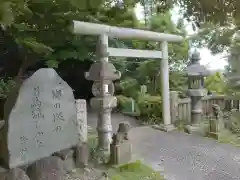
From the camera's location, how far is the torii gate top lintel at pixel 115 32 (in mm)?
4035

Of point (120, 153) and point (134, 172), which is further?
point (120, 153)

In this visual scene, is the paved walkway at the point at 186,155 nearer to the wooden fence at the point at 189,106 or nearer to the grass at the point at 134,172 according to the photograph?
the grass at the point at 134,172

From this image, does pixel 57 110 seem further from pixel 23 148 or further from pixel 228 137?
pixel 228 137

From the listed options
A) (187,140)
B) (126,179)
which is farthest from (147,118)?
(126,179)

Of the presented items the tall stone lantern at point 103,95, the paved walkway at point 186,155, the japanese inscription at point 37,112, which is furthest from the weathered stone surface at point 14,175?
the paved walkway at point 186,155

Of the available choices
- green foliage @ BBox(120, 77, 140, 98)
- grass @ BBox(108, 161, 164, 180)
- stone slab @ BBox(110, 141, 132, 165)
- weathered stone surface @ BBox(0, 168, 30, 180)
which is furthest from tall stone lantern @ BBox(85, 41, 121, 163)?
green foliage @ BBox(120, 77, 140, 98)

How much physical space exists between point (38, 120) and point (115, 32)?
7.36 ft

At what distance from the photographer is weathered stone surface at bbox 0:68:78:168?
285 centimetres

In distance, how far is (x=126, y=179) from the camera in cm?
336

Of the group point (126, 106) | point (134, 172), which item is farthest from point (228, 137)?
point (126, 106)

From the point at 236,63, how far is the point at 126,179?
119 inches

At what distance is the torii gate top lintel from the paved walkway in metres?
2.14

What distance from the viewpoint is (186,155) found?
438 cm

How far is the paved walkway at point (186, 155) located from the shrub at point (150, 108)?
1.25 metres
